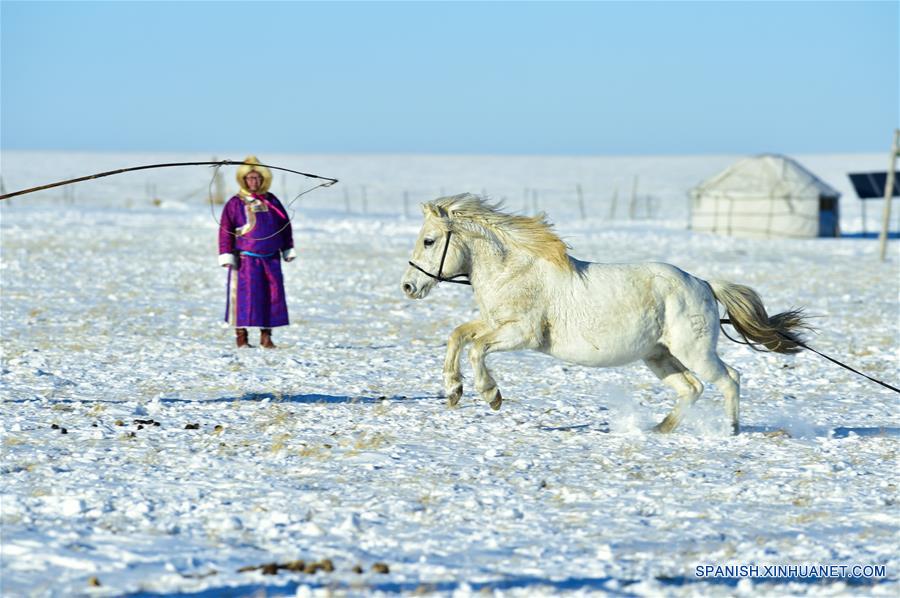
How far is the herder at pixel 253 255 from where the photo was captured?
1095 centimetres

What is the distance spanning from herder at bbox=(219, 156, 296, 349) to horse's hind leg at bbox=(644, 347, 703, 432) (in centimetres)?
445

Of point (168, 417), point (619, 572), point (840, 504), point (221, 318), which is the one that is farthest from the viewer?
point (221, 318)

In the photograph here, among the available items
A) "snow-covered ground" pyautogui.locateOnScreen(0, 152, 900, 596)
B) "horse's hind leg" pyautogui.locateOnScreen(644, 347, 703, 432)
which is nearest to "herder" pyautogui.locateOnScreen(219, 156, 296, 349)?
"snow-covered ground" pyautogui.locateOnScreen(0, 152, 900, 596)

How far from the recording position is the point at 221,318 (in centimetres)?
1358

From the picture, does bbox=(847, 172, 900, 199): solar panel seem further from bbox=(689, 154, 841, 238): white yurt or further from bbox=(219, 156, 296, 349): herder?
bbox=(219, 156, 296, 349): herder

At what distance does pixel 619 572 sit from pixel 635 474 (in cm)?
163

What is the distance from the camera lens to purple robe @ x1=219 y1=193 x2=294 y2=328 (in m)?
10.9

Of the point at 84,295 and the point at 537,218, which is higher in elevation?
the point at 537,218

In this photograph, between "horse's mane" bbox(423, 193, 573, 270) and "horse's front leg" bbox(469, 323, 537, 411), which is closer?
"horse's front leg" bbox(469, 323, 537, 411)

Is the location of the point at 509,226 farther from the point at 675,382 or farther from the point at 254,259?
the point at 254,259

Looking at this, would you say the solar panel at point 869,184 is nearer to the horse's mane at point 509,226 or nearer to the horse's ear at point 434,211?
the horse's mane at point 509,226

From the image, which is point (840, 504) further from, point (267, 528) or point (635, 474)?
point (267, 528)

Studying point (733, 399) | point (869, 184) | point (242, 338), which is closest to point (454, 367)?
point (733, 399)

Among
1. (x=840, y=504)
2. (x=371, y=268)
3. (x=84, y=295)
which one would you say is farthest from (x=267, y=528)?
(x=371, y=268)
